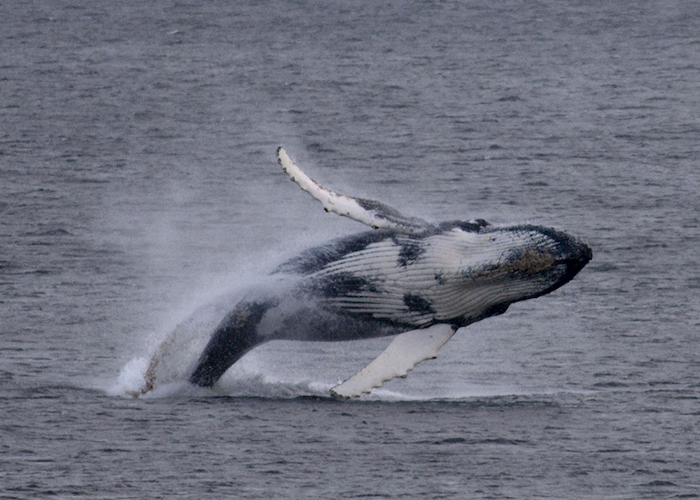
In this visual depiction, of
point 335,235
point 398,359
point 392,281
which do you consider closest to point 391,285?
point 392,281

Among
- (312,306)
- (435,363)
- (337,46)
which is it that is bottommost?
(337,46)

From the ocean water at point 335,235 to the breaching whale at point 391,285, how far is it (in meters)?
0.42

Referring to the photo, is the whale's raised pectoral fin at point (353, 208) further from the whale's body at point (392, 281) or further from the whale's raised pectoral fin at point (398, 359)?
the whale's raised pectoral fin at point (398, 359)

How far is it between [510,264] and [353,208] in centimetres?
166

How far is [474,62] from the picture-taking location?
45.1 metres

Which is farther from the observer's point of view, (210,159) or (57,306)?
(210,159)

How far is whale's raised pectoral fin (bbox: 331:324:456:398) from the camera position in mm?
15891

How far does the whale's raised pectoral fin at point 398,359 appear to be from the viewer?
15.9 metres

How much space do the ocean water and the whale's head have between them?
113cm

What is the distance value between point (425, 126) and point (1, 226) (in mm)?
11810

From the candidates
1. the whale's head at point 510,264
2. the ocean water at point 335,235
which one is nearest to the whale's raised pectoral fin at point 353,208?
the whale's head at point 510,264

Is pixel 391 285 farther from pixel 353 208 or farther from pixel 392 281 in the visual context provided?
pixel 353 208

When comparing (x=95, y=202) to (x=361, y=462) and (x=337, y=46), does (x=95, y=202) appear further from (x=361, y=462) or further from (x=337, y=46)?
(x=337, y=46)

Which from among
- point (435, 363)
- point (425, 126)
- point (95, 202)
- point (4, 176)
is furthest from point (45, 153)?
point (435, 363)
